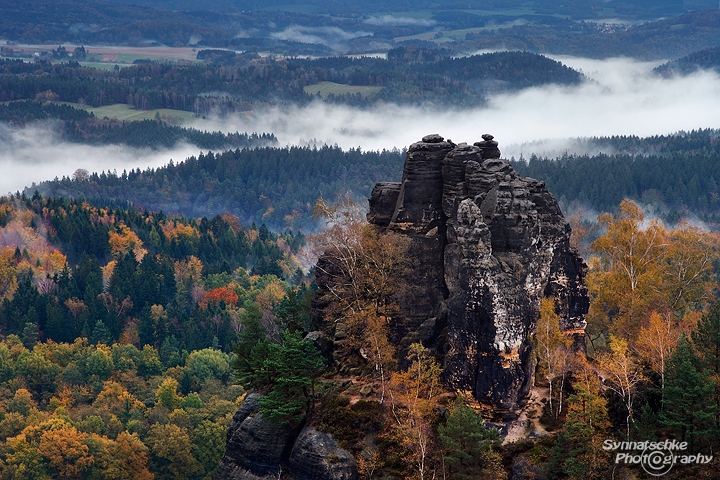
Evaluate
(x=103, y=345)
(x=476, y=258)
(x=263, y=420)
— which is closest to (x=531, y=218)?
(x=476, y=258)

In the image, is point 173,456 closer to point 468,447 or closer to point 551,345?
point 551,345

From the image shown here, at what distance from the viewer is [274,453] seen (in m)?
97.6

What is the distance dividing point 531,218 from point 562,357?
1091 cm

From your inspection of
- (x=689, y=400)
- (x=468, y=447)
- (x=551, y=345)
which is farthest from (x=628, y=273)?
(x=468, y=447)

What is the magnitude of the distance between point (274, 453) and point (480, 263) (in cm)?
2239

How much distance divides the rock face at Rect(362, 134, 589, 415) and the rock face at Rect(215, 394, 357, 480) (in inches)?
401

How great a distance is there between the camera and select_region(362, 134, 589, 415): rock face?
91.4 metres

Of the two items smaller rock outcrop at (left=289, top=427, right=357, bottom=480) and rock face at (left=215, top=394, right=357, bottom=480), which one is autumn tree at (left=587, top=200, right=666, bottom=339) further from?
rock face at (left=215, top=394, right=357, bottom=480)

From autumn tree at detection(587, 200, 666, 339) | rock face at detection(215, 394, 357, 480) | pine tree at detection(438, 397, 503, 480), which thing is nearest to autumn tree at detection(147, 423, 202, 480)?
rock face at detection(215, 394, 357, 480)

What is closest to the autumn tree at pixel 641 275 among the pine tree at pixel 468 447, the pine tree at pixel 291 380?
the pine tree at pixel 468 447

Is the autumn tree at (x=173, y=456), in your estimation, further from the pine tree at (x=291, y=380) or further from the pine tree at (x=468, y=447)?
the pine tree at (x=468, y=447)

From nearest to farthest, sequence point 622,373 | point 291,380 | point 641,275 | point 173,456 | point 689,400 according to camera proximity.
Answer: point 689,400 < point 622,373 < point 291,380 < point 641,275 < point 173,456

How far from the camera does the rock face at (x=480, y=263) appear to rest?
91.4 m

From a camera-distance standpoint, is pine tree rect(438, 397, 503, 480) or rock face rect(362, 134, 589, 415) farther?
rock face rect(362, 134, 589, 415)
